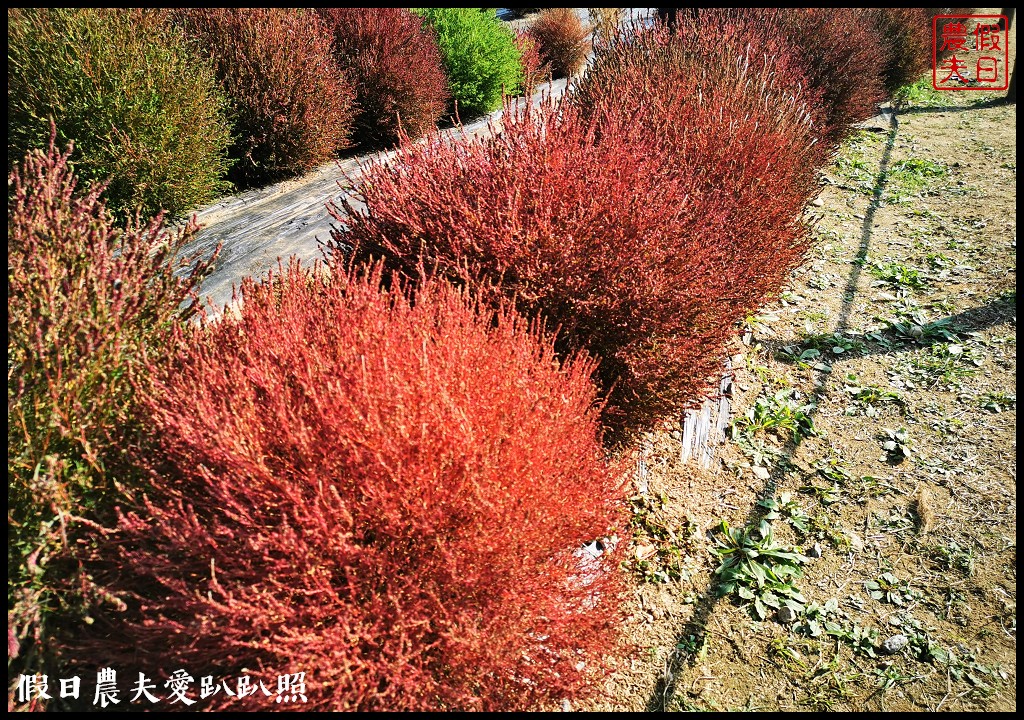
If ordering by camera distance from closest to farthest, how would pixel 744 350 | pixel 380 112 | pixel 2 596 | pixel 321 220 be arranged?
pixel 2 596 < pixel 744 350 < pixel 321 220 < pixel 380 112

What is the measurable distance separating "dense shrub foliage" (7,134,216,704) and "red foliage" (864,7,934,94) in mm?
12235

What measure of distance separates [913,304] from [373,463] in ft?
15.6

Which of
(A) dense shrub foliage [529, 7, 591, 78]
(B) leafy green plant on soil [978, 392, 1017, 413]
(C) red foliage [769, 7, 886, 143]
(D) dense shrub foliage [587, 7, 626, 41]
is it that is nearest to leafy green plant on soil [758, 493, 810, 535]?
(B) leafy green plant on soil [978, 392, 1017, 413]

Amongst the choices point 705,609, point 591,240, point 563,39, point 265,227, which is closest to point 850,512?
point 705,609

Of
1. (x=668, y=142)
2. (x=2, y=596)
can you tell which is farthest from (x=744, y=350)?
(x=2, y=596)

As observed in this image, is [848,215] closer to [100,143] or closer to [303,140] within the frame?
[303,140]

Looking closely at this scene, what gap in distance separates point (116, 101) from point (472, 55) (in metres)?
5.63

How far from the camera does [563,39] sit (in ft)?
44.1

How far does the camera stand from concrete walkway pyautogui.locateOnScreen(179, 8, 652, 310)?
4.12m

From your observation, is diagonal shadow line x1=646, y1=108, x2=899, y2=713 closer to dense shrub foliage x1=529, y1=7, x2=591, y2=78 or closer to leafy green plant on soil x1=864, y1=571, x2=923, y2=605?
leafy green plant on soil x1=864, y1=571, x2=923, y2=605

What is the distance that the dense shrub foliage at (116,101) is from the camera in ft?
14.4

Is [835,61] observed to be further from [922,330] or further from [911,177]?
[922,330]

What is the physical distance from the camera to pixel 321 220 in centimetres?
498

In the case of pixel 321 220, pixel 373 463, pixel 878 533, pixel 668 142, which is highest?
pixel 668 142
